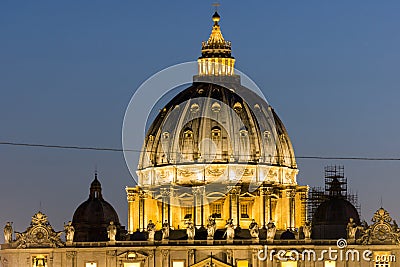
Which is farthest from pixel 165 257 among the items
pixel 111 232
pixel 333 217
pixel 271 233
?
pixel 333 217

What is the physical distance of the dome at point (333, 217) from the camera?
19325 cm

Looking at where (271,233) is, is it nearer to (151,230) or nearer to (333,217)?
(333,217)

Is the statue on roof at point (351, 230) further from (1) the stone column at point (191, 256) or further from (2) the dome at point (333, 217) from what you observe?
(1) the stone column at point (191, 256)

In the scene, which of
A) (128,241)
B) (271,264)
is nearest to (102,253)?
(128,241)

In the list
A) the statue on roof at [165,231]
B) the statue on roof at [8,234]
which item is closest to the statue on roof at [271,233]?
the statue on roof at [165,231]

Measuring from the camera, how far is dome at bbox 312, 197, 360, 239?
193 m

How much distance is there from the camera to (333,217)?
196 m

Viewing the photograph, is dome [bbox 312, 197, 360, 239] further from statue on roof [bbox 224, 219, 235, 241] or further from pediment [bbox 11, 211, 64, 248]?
pediment [bbox 11, 211, 64, 248]

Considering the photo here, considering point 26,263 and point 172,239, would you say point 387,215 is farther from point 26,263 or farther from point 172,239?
point 26,263

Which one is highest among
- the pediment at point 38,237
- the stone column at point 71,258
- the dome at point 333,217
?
the dome at point 333,217

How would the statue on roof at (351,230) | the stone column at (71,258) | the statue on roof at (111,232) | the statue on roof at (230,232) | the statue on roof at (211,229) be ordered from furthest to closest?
the statue on roof at (211,229) → the statue on roof at (230,232) → the statue on roof at (111,232) → the stone column at (71,258) → the statue on roof at (351,230)

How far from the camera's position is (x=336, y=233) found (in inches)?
7594

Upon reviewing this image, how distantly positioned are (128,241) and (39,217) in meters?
8.94

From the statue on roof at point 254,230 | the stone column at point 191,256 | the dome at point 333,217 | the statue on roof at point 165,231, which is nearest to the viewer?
the stone column at point 191,256
